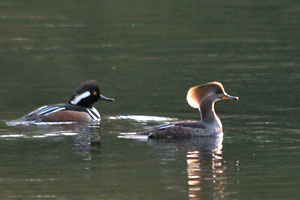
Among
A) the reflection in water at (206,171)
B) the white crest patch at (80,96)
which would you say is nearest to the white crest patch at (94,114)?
the white crest patch at (80,96)

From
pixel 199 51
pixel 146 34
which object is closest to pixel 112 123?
pixel 199 51

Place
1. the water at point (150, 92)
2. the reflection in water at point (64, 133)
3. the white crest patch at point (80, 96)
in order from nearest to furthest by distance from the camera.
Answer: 1. the water at point (150, 92)
2. the reflection in water at point (64, 133)
3. the white crest patch at point (80, 96)

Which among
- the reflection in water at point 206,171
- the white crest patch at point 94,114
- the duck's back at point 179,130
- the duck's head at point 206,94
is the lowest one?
the reflection in water at point 206,171

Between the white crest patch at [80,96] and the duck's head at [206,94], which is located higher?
the white crest patch at [80,96]

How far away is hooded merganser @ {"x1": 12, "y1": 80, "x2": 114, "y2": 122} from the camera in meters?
18.2

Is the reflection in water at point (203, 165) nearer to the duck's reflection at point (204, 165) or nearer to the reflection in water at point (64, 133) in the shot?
the duck's reflection at point (204, 165)

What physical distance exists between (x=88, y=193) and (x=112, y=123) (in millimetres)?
5686

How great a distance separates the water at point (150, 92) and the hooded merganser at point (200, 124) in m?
0.28

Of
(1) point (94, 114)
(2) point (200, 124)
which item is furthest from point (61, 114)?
(2) point (200, 124)

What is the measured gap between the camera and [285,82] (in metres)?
22.2

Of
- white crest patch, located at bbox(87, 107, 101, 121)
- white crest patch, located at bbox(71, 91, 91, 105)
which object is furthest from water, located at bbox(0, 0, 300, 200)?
white crest patch, located at bbox(71, 91, 91, 105)

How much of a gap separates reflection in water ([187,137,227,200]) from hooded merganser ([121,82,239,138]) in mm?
205

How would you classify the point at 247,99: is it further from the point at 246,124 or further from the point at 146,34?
the point at 146,34

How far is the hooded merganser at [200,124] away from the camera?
53.6 ft
